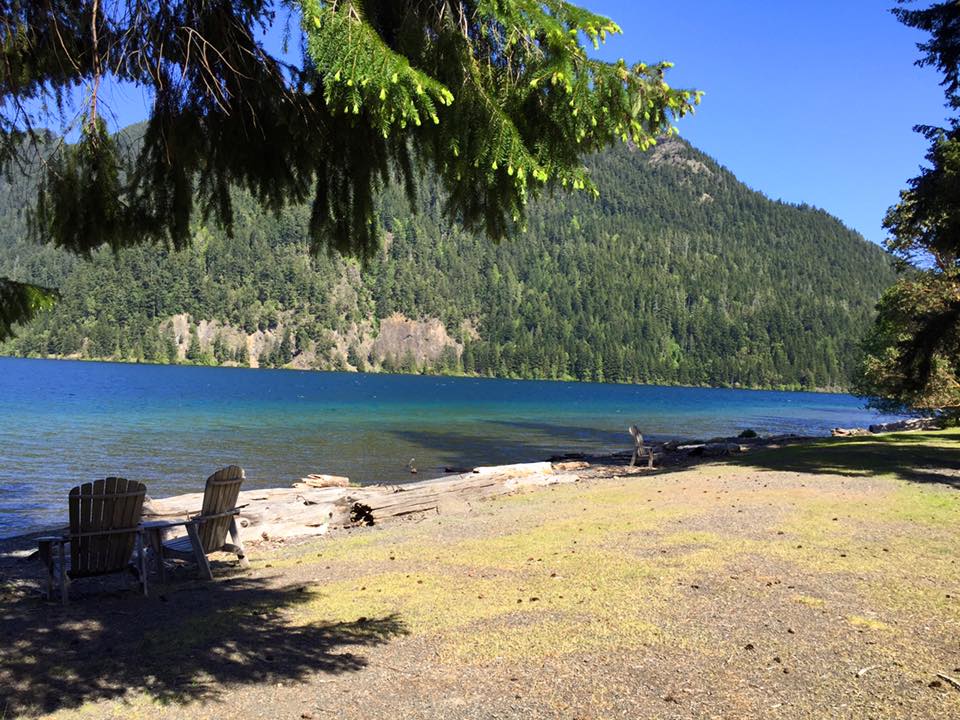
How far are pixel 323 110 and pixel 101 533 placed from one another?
5.23 metres

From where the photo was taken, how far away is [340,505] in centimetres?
1388

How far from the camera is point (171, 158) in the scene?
5.45 meters

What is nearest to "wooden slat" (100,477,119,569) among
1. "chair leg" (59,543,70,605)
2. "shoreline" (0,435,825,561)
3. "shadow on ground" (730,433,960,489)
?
"chair leg" (59,543,70,605)

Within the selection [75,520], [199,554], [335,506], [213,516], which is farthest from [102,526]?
[335,506]

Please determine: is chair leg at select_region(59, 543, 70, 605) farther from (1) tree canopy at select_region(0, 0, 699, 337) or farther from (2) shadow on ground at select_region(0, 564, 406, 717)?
(1) tree canopy at select_region(0, 0, 699, 337)

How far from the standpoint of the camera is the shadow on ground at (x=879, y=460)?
51.1 ft

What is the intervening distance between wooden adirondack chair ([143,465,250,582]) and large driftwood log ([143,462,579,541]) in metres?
2.20

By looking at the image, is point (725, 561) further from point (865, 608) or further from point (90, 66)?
point (90, 66)

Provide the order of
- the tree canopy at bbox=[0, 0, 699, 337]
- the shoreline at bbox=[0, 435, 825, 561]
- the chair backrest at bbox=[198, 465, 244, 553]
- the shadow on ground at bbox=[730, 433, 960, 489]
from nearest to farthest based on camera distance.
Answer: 1. the tree canopy at bbox=[0, 0, 699, 337]
2. the chair backrest at bbox=[198, 465, 244, 553]
3. the shoreline at bbox=[0, 435, 825, 561]
4. the shadow on ground at bbox=[730, 433, 960, 489]

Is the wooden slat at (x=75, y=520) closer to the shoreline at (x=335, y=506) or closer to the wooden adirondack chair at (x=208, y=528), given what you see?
the wooden adirondack chair at (x=208, y=528)

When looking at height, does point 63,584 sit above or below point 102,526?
below

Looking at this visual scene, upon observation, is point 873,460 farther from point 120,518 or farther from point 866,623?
point 120,518

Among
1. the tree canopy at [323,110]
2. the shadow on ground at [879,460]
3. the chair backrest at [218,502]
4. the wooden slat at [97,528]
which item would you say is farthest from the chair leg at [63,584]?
the shadow on ground at [879,460]

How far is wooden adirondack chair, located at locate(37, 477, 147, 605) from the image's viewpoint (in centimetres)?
766
